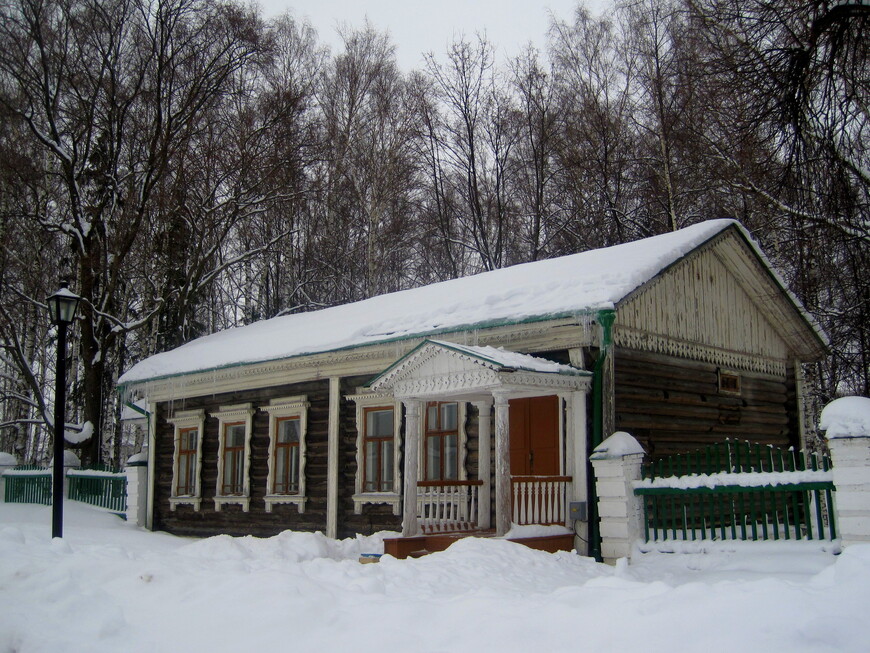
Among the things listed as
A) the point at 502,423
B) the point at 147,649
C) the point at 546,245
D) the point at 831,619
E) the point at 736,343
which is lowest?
the point at 147,649

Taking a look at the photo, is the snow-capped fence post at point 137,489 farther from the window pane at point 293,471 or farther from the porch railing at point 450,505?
the porch railing at point 450,505

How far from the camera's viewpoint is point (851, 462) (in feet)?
27.7

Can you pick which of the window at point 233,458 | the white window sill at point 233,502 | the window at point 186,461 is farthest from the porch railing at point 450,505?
the window at point 186,461

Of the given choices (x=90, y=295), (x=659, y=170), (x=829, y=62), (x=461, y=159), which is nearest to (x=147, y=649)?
(x=829, y=62)

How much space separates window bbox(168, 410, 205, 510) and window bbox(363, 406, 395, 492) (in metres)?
4.85

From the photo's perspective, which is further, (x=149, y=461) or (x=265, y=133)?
(x=265, y=133)

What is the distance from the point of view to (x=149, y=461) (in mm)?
18547

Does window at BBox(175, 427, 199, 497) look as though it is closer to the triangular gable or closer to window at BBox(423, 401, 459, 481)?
window at BBox(423, 401, 459, 481)

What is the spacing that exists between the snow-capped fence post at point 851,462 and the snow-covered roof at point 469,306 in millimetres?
2936

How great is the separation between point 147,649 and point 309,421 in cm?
914

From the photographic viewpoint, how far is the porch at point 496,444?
415 inches

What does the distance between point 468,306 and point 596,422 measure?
2934 mm

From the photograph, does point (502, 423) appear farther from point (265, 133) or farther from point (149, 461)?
point (265, 133)

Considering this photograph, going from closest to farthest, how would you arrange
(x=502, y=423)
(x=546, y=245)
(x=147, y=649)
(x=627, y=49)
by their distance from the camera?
(x=147, y=649)
(x=502, y=423)
(x=627, y=49)
(x=546, y=245)
